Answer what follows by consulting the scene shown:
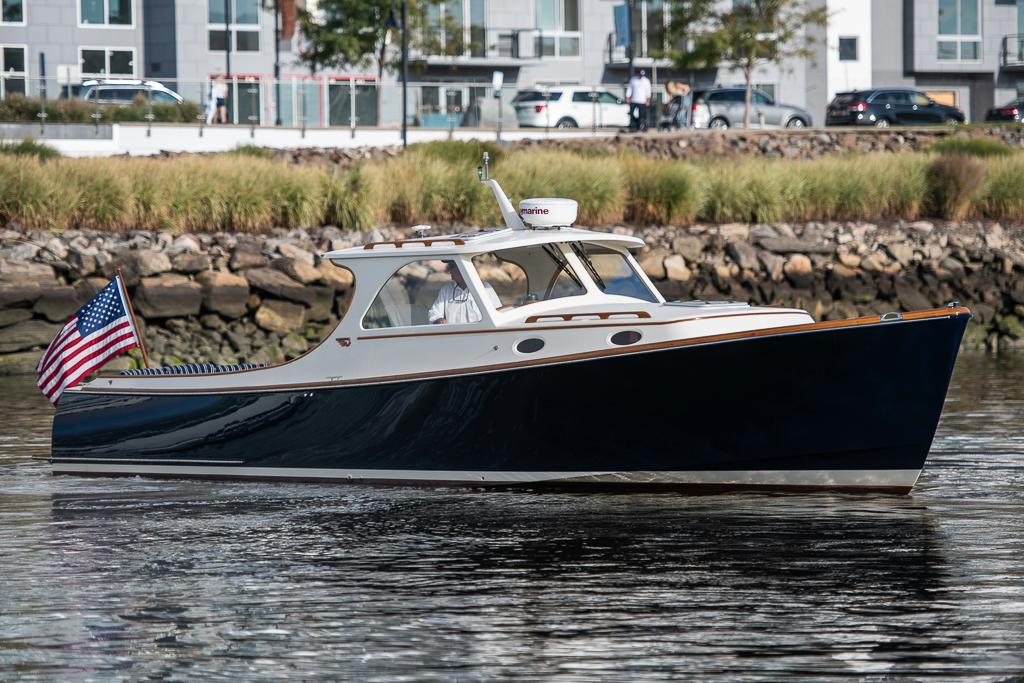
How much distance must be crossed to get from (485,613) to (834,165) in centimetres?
2200

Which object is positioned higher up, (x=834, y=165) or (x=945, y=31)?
(x=945, y=31)

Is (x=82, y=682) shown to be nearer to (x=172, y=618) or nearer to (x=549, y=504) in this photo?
(x=172, y=618)

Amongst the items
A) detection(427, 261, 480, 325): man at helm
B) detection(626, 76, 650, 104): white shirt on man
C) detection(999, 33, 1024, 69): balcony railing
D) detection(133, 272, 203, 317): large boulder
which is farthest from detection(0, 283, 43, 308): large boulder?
detection(999, 33, 1024, 69): balcony railing

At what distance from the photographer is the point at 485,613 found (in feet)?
27.4

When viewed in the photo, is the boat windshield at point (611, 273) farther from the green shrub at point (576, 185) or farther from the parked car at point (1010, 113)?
the parked car at point (1010, 113)

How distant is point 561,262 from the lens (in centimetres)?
1219

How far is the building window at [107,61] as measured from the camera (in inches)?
2271

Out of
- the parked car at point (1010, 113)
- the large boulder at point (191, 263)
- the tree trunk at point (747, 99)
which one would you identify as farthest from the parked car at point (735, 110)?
the large boulder at point (191, 263)

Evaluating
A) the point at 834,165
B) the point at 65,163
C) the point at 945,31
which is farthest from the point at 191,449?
the point at 945,31

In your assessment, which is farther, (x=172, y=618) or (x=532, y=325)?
(x=532, y=325)

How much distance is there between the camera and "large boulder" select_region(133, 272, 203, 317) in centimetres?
2162

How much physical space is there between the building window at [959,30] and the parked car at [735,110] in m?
17.7

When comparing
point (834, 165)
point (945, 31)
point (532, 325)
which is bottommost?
point (532, 325)

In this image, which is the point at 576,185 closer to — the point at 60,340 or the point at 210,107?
the point at 60,340
